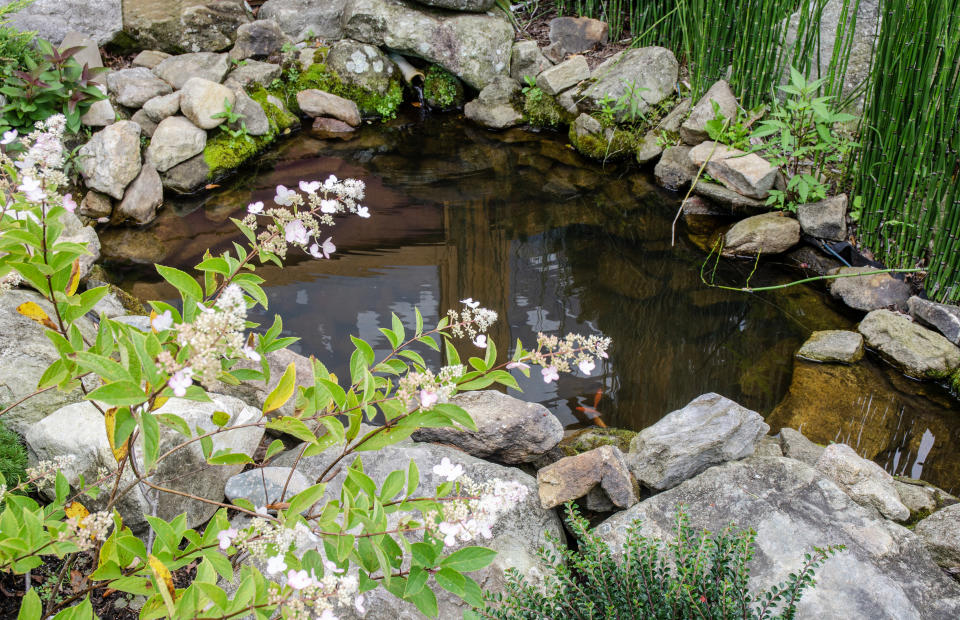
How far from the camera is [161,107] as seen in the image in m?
4.98

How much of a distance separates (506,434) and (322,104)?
14.4 feet

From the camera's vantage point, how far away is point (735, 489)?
2.14 m

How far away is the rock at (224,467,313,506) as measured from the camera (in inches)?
81.7

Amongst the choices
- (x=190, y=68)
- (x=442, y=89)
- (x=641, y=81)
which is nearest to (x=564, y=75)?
(x=641, y=81)

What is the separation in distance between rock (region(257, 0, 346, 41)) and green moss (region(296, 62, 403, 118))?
56 centimetres

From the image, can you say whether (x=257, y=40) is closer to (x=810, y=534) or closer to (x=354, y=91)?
(x=354, y=91)

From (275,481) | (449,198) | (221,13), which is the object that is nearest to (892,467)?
(275,481)

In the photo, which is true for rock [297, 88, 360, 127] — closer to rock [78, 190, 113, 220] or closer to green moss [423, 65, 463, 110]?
green moss [423, 65, 463, 110]

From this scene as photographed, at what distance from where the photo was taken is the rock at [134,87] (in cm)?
504

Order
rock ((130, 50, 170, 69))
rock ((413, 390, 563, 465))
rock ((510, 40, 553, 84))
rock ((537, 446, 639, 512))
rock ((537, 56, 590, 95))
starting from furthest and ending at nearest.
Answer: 1. rock ((510, 40, 553, 84))
2. rock ((537, 56, 590, 95))
3. rock ((130, 50, 170, 69))
4. rock ((413, 390, 563, 465))
5. rock ((537, 446, 639, 512))

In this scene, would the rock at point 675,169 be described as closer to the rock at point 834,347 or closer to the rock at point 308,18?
the rock at point 834,347

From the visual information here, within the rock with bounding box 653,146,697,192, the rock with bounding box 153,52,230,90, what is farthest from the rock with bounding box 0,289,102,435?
the rock with bounding box 653,146,697,192

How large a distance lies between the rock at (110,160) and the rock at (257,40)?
1829mm

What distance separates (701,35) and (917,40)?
186 centimetres
